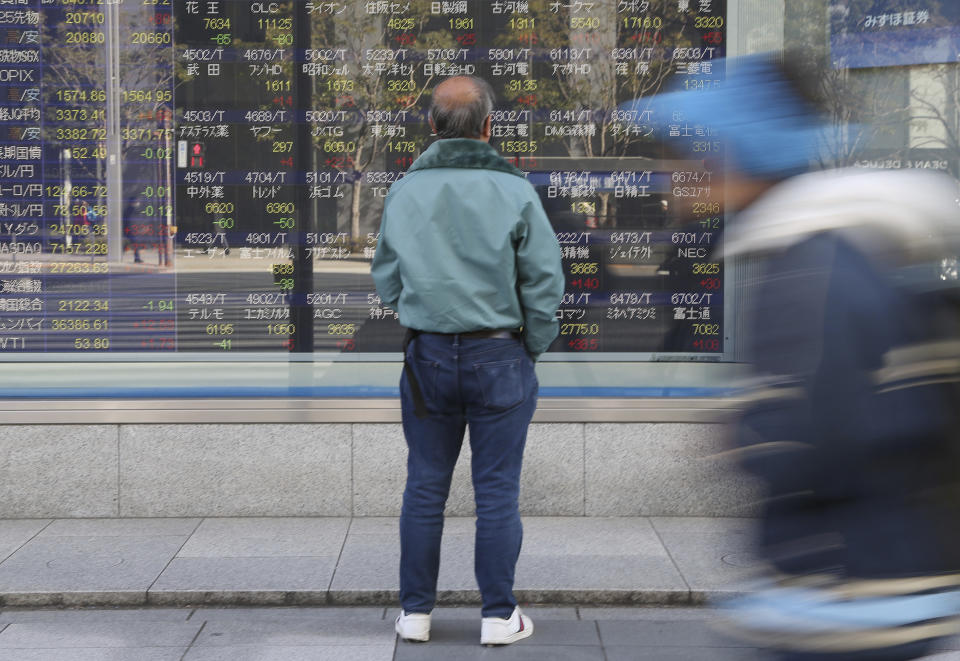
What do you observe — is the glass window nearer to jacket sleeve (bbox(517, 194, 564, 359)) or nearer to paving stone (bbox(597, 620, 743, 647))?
paving stone (bbox(597, 620, 743, 647))

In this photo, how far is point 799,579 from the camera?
6.59 feet

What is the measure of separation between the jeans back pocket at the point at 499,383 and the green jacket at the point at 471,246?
14 centimetres

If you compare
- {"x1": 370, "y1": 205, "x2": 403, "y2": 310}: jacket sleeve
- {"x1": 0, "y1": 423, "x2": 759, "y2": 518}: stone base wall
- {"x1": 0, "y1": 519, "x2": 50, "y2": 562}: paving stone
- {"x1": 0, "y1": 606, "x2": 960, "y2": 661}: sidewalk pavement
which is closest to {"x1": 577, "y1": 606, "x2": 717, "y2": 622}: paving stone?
{"x1": 0, "y1": 606, "x2": 960, "y2": 661}: sidewalk pavement

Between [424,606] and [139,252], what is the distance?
284 cm

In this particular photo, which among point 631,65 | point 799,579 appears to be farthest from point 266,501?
point 799,579

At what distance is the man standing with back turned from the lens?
417 centimetres

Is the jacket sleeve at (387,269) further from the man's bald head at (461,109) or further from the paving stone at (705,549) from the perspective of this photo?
Result: the paving stone at (705,549)

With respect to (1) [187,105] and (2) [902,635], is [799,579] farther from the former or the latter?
(1) [187,105]

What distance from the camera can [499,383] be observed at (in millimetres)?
4242

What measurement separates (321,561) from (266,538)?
0.52m

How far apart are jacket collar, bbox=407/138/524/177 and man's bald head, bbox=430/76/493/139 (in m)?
0.06

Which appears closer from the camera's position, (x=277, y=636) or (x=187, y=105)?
(x=277, y=636)

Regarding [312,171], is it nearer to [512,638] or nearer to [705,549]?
[705,549]

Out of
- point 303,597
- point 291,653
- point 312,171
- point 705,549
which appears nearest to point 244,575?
point 303,597
